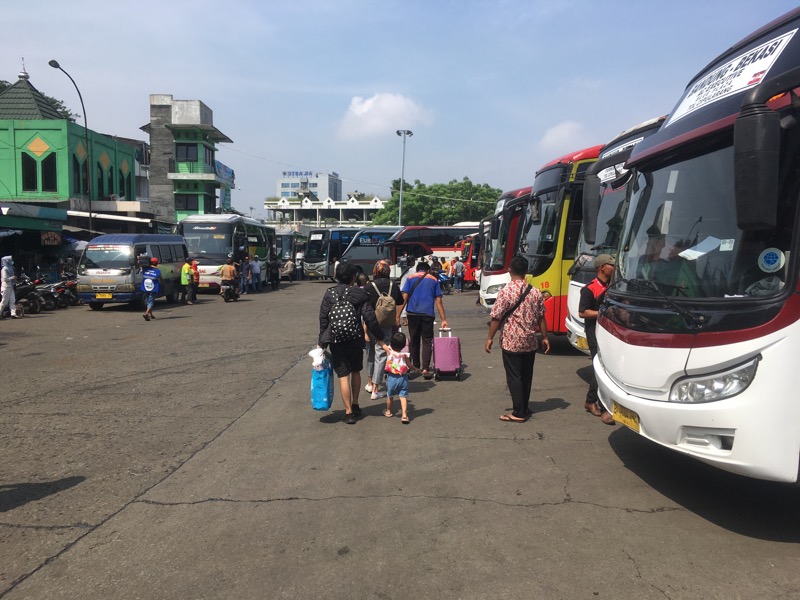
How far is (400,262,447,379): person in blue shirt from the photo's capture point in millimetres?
9273

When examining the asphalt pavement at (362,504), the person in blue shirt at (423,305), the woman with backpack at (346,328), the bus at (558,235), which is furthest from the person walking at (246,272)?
the woman with backpack at (346,328)

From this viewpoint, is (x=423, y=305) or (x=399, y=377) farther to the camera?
(x=423, y=305)

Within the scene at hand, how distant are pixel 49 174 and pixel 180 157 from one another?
18.8 metres

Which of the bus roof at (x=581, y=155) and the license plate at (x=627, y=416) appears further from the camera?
the bus roof at (x=581, y=155)

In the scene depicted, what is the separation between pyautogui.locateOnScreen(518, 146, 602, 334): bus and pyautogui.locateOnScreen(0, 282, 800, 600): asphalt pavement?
313 cm

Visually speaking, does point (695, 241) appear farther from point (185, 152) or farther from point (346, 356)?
point (185, 152)

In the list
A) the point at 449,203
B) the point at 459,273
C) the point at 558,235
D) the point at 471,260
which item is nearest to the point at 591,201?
the point at 558,235

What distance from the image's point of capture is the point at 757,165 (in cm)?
366

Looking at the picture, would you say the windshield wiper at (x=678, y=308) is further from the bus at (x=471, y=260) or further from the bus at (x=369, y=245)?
the bus at (x=369, y=245)

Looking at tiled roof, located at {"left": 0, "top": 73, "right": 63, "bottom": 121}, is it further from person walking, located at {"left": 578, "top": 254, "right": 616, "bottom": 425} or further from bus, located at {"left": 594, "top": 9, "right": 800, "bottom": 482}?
bus, located at {"left": 594, "top": 9, "right": 800, "bottom": 482}

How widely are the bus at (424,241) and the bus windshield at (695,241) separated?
30492mm

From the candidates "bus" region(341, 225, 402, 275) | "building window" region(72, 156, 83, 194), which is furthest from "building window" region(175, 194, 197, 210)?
"bus" region(341, 225, 402, 275)

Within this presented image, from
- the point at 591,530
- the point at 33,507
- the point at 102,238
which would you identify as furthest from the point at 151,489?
the point at 102,238

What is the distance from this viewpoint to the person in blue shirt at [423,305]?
9273 millimetres
